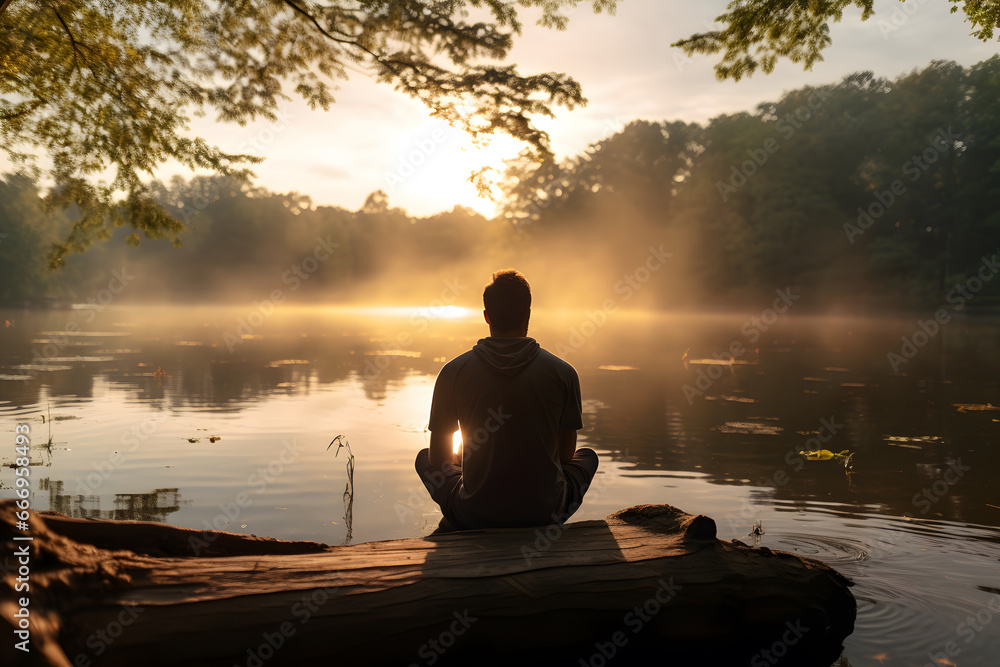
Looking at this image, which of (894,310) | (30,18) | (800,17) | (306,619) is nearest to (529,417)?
(306,619)

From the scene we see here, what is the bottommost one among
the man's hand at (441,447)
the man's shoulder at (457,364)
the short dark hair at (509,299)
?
the man's hand at (441,447)

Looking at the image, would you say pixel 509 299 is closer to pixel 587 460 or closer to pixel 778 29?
pixel 587 460

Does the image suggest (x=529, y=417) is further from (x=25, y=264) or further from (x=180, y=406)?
(x=25, y=264)

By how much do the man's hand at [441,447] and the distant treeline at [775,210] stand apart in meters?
58.7

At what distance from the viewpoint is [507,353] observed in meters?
3.73

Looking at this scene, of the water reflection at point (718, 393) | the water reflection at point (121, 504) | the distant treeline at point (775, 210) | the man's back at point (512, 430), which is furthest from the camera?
the distant treeline at point (775, 210)

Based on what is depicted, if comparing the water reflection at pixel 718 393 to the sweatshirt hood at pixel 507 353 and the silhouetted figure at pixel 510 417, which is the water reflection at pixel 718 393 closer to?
→ the silhouetted figure at pixel 510 417

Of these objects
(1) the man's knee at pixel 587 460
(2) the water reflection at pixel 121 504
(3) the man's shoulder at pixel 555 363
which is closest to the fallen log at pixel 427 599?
(1) the man's knee at pixel 587 460

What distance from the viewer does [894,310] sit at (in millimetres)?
53844

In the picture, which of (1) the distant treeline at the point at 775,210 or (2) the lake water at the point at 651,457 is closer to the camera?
(2) the lake water at the point at 651,457

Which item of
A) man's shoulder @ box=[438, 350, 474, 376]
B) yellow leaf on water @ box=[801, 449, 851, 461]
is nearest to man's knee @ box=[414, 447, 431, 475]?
man's shoulder @ box=[438, 350, 474, 376]

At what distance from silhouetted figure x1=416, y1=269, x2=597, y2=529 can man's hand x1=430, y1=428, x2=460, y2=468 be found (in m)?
0.17

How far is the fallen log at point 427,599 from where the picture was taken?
2.51m

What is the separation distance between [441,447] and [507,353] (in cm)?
75
